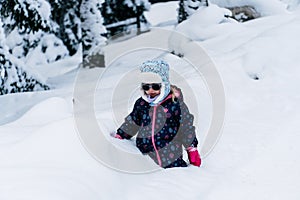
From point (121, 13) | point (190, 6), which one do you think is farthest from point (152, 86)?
point (121, 13)

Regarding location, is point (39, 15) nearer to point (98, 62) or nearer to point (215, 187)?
point (98, 62)

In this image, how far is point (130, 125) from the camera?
13.3 ft

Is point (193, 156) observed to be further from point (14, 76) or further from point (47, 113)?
point (14, 76)

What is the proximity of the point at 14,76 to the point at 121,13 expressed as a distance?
44.0 feet

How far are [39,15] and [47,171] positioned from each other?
5.70 m

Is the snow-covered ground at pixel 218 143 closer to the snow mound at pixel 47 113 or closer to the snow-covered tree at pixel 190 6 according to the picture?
the snow mound at pixel 47 113

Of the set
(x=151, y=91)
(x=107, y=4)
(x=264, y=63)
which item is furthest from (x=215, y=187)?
(x=107, y=4)

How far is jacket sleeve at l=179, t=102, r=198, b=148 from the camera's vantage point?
387 cm

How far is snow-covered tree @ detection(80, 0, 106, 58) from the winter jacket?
346 inches

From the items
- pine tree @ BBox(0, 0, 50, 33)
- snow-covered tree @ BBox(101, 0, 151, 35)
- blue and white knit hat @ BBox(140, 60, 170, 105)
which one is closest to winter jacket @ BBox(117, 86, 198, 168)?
blue and white knit hat @ BBox(140, 60, 170, 105)

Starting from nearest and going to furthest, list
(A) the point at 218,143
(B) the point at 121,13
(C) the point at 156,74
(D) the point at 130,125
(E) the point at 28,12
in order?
(C) the point at 156,74
(D) the point at 130,125
(A) the point at 218,143
(E) the point at 28,12
(B) the point at 121,13

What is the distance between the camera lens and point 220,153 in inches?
174

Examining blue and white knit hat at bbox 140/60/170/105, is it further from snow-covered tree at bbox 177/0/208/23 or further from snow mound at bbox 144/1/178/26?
snow mound at bbox 144/1/178/26

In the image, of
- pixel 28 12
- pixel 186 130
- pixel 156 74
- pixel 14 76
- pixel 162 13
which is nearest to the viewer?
pixel 156 74
